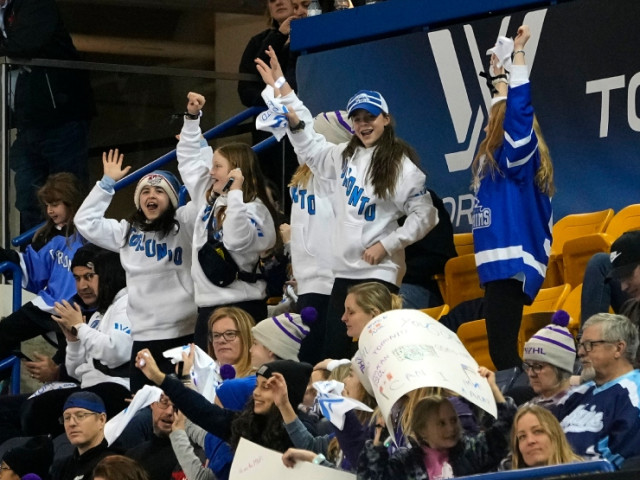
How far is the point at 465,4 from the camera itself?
9250 millimetres

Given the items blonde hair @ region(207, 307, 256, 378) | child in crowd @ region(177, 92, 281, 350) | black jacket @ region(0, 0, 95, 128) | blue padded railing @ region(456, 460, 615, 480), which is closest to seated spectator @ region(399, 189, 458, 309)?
child in crowd @ region(177, 92, 281, 350)

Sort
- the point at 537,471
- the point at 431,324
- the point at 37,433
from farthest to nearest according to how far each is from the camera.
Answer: the point at 37,433 < the point at 431,324 < the point at 537,471

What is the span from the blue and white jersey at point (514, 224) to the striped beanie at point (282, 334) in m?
0.88

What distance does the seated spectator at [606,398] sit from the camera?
5.61 meters

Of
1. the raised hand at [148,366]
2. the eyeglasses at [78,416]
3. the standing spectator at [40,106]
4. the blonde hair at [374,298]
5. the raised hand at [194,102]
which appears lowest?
the eyeglasses at [78,416]

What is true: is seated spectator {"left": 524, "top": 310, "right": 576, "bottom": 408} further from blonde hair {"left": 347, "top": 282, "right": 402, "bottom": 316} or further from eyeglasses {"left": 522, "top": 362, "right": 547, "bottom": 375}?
blonde hair {"left": 347, "top": 282, "right": 402, "bottom": 316}

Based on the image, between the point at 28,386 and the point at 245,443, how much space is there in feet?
15.4

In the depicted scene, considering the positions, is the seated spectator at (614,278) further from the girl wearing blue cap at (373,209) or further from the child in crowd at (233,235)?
the child in crowd at (233,235)

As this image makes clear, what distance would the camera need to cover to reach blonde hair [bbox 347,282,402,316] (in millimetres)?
6750

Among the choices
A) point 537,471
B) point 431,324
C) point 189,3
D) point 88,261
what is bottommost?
point 537,471

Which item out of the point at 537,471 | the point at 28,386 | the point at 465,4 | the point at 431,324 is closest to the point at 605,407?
the point at 431,324

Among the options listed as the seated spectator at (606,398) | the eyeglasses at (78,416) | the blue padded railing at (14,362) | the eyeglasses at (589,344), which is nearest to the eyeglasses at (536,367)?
the seated spectator at (606,398)

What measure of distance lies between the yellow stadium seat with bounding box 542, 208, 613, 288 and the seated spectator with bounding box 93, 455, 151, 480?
267 centimetres

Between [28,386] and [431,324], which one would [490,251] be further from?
[28,386]
